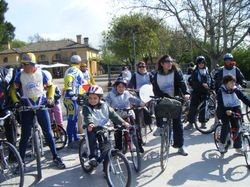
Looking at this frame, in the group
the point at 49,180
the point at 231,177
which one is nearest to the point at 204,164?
the point at 231,177

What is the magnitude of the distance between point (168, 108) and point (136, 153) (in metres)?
0.91

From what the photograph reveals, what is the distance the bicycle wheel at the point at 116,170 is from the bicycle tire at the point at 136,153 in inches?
35.7

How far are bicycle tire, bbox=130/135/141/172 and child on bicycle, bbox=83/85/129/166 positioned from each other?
38 cm

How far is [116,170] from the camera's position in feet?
17.4

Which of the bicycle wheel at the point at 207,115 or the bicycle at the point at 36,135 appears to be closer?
the bicycle at the point at 36,135

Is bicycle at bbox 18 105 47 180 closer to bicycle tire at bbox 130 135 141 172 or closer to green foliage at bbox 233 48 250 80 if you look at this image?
bicycle tire at bbox 130 135 141 172

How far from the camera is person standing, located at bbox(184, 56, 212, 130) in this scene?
9.53 m

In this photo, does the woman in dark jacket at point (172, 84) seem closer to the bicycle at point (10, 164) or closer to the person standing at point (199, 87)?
the person standing at point (199, 87)

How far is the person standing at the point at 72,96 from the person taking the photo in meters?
8.06

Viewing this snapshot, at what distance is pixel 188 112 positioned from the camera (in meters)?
9.86

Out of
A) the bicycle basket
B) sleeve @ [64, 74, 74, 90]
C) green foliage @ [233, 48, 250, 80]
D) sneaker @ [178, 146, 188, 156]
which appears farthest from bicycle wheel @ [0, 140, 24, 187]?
green foliage @ [233, 48, 250, 80]

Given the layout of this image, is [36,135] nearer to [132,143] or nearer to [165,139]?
[132,143]

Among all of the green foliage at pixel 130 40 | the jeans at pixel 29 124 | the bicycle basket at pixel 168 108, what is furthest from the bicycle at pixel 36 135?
the green foliage at pixel 130 40

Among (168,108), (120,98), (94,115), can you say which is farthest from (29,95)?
(168,108)
